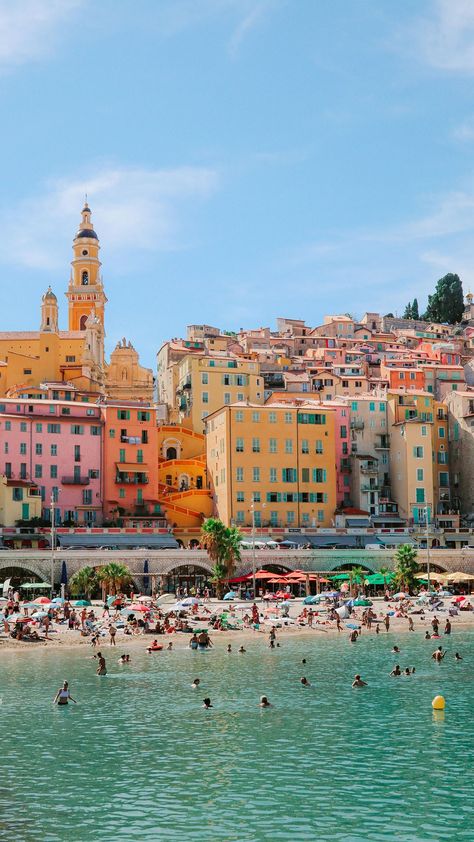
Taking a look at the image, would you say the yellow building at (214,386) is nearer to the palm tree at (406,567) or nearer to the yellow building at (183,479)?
the yellow building at (183,479)

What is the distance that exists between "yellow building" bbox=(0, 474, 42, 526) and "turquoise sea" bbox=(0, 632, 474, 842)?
38286 millimetres

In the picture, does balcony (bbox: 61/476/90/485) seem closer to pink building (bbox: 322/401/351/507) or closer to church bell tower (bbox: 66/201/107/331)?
pink building (bbox: 322/401/351/507)

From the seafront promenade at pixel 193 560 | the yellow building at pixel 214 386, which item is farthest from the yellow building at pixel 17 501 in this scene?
the yellow building at pixel 214 386

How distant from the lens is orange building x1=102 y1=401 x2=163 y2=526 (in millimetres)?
94438

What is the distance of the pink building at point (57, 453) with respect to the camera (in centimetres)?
9106

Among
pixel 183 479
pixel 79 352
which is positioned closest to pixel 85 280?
pixel 79 352

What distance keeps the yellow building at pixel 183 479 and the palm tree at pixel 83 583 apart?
57.3 ft

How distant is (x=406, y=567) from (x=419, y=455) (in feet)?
65.5

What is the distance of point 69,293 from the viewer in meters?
141

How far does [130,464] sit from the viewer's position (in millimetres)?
96125

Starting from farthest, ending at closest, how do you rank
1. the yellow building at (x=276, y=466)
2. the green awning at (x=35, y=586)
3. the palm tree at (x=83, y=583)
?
the yellow building at (x=276, y=466) → the palm tree at (x=83, y=583) → the green awning at (x=35, y=586)

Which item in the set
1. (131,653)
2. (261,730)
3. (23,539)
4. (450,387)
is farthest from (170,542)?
(261,730)

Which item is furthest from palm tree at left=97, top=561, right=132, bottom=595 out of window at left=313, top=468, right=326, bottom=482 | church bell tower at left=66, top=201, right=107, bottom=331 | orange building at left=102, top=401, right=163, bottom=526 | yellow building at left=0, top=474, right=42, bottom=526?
church bell tower at left=66, top=201, right=107, bottom=331

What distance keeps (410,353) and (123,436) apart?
2491 inches
